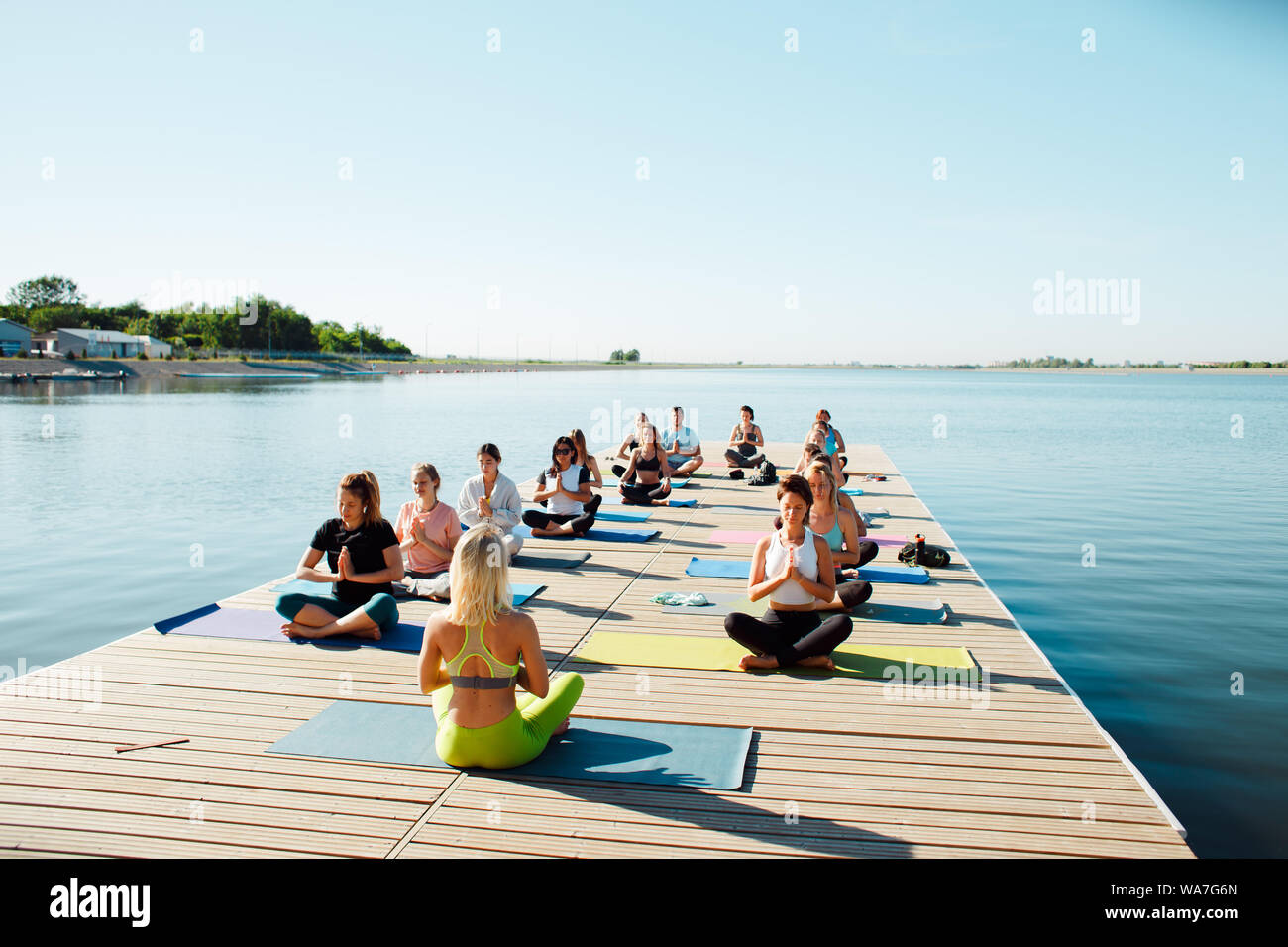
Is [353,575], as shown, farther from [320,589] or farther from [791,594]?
[791,594]

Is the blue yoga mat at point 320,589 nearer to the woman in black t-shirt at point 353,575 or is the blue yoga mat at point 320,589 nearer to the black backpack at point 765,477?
the woman in black t-shirt at point 353,575

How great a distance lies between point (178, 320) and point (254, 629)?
11450cm

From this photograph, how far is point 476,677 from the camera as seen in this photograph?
13.9 ft

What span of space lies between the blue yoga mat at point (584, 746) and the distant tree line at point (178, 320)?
10839 cm

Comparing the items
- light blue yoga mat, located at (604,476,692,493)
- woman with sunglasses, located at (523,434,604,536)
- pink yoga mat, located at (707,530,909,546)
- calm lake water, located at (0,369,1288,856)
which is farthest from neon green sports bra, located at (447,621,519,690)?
light blue yoga mat, located at (604,476,692,493)

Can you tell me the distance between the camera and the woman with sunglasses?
11.3 meters

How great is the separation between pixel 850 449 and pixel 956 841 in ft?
71.7

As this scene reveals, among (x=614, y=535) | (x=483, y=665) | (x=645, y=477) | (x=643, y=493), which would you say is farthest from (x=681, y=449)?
(x=483, y=665)

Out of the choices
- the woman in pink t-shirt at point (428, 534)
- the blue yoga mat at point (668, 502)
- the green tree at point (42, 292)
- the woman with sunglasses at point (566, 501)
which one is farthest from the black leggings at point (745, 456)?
the green tree at point (42, 292)

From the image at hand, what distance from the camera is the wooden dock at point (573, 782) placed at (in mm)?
3773

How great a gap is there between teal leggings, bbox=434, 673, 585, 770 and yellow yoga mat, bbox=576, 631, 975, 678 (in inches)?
68.2

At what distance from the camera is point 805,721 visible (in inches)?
204

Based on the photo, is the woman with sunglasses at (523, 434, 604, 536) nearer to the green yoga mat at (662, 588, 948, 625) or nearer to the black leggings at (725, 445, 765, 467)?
the green yoga mat at (662, 588, 948, 625)
